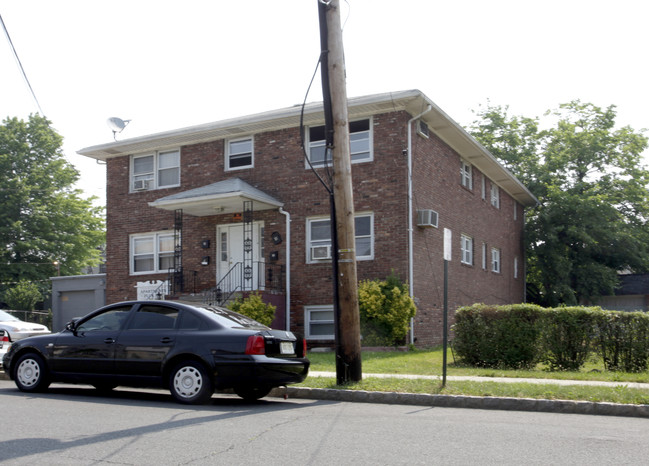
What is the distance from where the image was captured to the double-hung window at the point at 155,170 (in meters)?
22.1

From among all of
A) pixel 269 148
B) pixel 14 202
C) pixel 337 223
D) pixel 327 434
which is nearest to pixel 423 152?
pixel 269 148

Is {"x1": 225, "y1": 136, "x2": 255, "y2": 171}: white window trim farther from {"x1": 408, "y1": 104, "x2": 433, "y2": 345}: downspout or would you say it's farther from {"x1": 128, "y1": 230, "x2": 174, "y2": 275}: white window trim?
{"x1": 408, "y1": 104, "x2": 433, "y2": 345}: downspout

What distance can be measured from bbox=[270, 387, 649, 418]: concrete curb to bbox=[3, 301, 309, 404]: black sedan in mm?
548

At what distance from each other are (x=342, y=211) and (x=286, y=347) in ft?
7.55

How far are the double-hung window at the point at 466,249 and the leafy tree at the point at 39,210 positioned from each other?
24.0m

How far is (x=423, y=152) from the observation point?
19.5 meters

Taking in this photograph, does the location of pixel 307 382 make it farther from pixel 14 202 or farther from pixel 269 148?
pixel 14 202

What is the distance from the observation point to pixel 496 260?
27016 mm

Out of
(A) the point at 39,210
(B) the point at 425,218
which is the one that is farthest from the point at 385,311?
(A) the point at 39,210

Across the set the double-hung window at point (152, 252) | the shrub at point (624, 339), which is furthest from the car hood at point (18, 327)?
the shrub at point (624, 339)

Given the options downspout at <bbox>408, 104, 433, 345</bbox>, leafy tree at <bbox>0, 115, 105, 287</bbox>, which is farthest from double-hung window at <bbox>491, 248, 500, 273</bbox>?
leafy tree at <bbox>0, 115, 105, 287</bbox>

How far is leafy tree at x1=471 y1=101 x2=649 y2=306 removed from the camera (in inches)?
1203

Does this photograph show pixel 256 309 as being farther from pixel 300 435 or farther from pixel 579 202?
pixel 579 202

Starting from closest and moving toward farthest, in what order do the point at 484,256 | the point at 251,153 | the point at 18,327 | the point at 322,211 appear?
the point at 18,327, the point at 322,211, the point at 251,153, the point at 484,256
